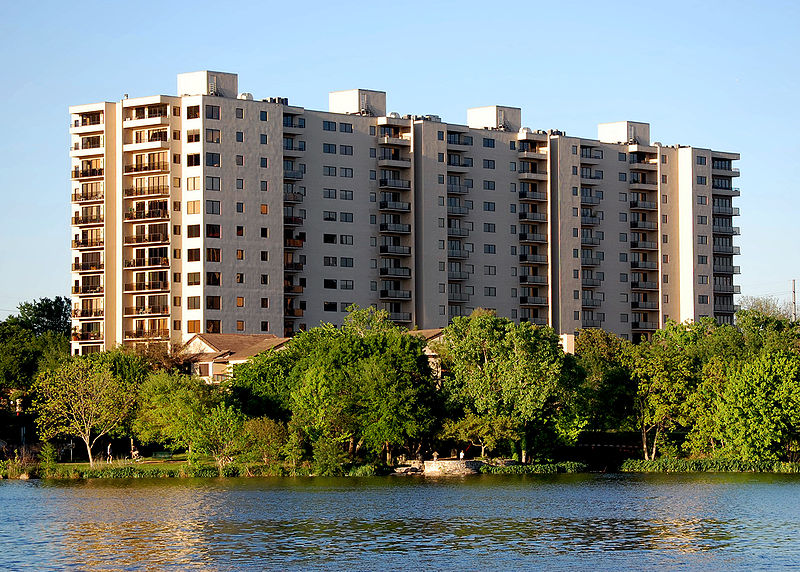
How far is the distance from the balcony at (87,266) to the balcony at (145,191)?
33.3 feet

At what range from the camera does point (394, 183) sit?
183 metres

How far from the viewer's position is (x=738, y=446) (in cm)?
11681

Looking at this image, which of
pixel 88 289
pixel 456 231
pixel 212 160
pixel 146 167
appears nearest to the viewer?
pixel 212 160

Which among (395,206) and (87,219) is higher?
(395,206)

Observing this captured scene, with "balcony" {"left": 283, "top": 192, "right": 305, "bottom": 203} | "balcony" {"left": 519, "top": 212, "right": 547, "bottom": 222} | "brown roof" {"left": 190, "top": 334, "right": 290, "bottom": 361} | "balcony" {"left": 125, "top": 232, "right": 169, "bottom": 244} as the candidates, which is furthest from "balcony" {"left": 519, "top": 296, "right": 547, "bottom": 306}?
"balcony" {"left": 125, "top": 232, "right": 169, "bottom": 244}

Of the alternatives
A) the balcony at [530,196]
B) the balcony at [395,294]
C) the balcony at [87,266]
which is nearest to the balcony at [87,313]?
the balcony at [87,266]

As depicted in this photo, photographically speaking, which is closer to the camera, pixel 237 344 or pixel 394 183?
pixel 237 344

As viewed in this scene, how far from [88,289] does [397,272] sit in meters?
41.9

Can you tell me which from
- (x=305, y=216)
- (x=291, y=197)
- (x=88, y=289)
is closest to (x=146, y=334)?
(x=88, y=289)

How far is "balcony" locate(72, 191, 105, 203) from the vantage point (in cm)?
17288

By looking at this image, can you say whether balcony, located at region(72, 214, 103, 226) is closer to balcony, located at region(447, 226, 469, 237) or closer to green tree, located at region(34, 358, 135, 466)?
balcony, located at region(447, 226, 469, 237)

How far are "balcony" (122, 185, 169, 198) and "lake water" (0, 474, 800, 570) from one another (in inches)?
2755

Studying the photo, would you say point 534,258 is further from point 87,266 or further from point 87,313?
point 87,313

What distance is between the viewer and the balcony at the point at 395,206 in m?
182
